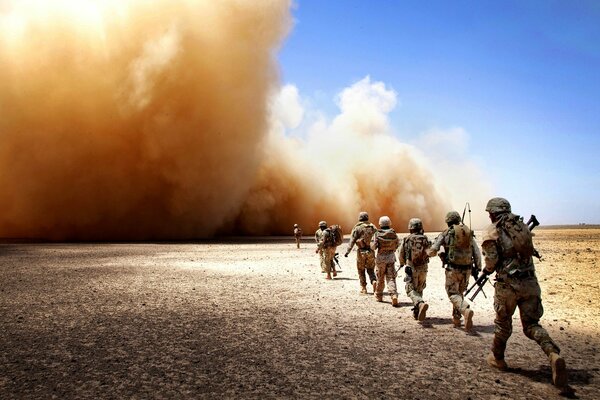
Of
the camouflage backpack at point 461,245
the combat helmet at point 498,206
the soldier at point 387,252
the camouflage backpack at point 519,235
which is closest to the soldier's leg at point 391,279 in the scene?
the soldier at point 387,252

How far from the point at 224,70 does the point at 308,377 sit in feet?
113

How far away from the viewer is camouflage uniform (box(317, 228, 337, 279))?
12123mm

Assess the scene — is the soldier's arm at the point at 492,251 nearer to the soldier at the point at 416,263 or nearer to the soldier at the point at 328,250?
the soldier at the point at 416,263

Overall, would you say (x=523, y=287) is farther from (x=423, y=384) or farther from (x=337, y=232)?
(x=337, y=232)

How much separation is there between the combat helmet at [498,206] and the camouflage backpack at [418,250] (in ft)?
7.90

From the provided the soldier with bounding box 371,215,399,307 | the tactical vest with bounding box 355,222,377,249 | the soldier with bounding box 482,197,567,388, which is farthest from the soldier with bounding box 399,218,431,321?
the soldier with bounding box 482,197,567,388

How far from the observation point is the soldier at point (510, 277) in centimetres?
452

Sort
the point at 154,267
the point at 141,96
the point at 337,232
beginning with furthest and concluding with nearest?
the point at 141,96 < the point at 154,267 < the point at 337,232

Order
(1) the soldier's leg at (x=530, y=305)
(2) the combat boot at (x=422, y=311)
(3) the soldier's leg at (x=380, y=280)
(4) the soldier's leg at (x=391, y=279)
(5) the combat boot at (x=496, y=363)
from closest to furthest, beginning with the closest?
(1) the soldier's leg at (x=530, y=305)
(5) the combat boot at (x=496, y=363)
(2) the combat boot at (x=422, y=311)
(4) the soldier's leg at (x=391, y=279)
(3) the soldier's leg at (x=380, y=280)

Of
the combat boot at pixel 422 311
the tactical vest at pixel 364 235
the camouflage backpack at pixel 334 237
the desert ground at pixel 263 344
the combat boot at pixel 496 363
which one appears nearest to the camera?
the desert ground at pixel 263 344

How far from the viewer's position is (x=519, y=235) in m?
4.61

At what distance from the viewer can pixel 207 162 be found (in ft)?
116

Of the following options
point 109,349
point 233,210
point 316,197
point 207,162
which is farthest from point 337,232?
point 316,197

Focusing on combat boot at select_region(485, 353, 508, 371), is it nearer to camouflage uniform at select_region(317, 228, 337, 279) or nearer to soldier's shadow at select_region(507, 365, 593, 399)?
soldier's shadow at select_region(507, 365, 593, 399)
